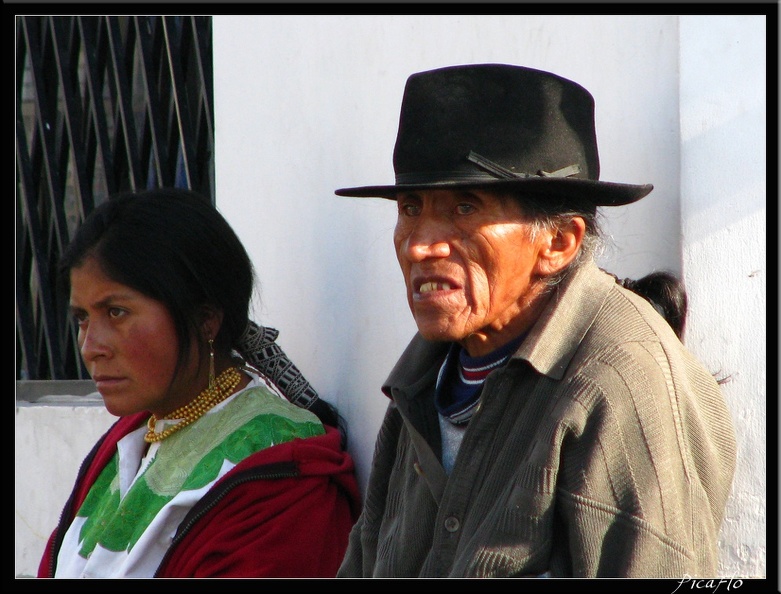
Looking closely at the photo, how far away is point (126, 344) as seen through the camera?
2.76m

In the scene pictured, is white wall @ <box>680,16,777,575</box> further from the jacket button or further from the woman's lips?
the woman's lips

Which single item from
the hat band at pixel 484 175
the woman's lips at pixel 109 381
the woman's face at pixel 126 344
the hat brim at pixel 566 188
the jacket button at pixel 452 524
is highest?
the hat band at pixel 484 175

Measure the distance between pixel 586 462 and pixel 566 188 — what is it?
1.85 ft

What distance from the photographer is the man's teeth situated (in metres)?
2.00

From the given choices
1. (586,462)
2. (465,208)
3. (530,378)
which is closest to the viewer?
(586,462)

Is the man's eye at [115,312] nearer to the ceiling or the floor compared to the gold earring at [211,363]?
nearer to the ceiling

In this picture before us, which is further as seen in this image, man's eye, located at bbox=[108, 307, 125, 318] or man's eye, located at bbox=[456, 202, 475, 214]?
man's eye, located at bbox=[108, 307, 125, 318]

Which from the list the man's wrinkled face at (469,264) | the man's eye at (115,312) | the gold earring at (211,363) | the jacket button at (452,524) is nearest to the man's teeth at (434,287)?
the man's wrinkled face at (469,264)

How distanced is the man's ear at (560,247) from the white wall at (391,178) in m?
0.30

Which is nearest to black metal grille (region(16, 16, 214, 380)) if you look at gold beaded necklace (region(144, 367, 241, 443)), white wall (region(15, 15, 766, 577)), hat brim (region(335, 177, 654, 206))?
white wall (region(15, 15, 766, 577))

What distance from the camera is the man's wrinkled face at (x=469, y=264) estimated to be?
197 cm
